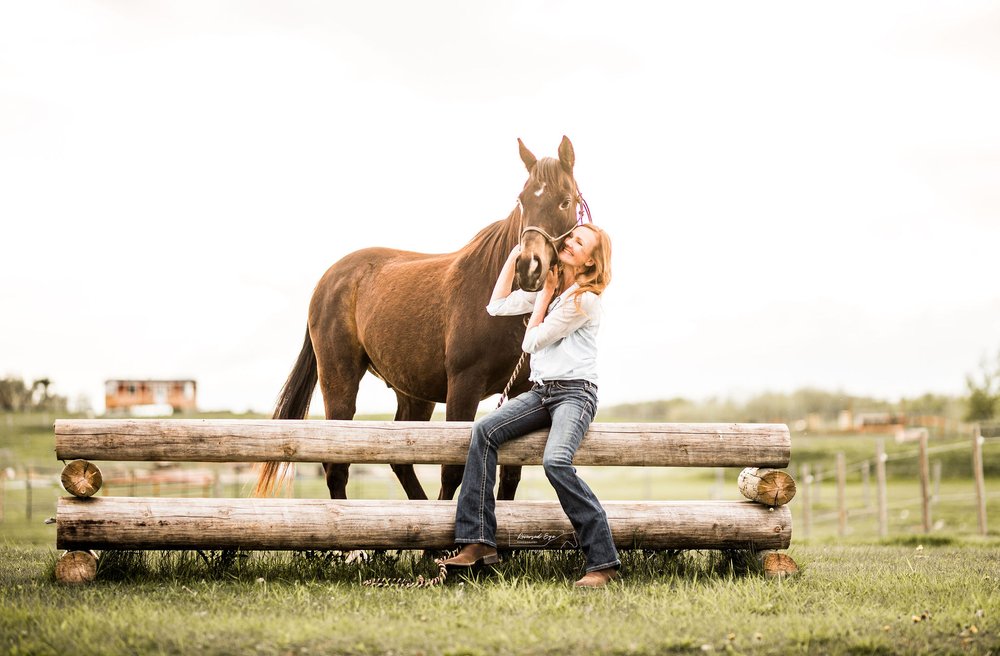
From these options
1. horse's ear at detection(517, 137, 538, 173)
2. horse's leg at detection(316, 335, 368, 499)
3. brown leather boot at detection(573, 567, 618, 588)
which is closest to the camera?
brown leather boot at detection(573, 567, 618, 588)

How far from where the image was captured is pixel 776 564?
5.42 metres

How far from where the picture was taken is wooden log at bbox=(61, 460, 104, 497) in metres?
5.08

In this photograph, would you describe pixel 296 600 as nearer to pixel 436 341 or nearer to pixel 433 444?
pixel 433 444

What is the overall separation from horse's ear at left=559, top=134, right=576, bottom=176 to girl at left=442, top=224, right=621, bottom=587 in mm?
520

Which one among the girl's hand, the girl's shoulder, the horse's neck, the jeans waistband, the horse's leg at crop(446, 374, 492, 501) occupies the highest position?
the horse's neck

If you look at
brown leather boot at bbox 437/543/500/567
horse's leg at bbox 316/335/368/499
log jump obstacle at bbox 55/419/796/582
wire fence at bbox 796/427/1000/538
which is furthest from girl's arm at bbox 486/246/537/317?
wire fence at bbox 796/427/1000/538

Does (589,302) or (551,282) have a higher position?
(551,282)

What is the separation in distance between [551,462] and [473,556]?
0.74 meters

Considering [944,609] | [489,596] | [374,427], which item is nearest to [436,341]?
[374,427]

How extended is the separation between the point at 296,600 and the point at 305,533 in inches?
25.6

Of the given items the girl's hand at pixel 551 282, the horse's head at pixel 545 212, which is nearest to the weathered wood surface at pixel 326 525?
the girl's hand at pixel 551 282

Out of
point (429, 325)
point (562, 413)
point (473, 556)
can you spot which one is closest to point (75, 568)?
point (473, 556)

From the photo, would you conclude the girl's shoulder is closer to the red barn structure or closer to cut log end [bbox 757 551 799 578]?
cut log end [bbox 757 551 799 578]

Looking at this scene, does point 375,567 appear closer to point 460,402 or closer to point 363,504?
point 363,504
